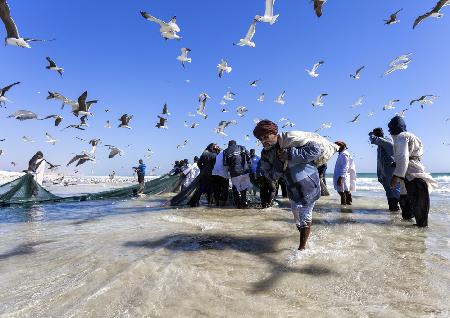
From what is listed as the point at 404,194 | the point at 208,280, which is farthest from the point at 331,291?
the point at 404,194

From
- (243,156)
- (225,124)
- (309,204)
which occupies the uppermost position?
(225,124)

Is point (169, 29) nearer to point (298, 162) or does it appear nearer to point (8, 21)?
point (8, 21)

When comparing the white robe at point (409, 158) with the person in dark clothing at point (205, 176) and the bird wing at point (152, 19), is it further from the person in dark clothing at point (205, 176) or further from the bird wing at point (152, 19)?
the bird wing at point (152, 19)

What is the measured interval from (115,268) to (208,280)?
3.52ft

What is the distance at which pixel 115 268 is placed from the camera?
3.86 meters

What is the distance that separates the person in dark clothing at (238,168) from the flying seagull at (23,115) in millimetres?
6633

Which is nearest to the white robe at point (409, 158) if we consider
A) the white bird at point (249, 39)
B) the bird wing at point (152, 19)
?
the bird wing at point (152, 19)

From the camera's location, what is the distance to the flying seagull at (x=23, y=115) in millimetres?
11736

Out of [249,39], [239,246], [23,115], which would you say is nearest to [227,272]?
[239,246]

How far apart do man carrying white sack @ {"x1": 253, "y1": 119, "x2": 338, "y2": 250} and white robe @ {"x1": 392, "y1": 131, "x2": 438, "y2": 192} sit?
78.9 inches

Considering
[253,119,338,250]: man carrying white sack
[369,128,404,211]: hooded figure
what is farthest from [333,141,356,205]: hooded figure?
[253,119,338,250]: man carrying white sack

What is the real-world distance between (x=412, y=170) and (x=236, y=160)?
15.9ft

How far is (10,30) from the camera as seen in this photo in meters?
7.76

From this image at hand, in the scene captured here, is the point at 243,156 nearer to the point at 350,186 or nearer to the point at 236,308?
the point at 350,186
